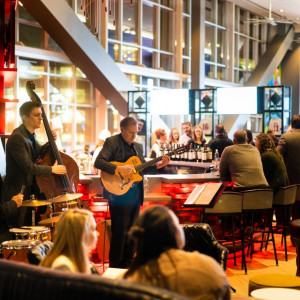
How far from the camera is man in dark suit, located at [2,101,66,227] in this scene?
4.89 metres

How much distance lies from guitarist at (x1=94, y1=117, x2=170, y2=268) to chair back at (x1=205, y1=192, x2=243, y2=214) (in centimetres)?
96

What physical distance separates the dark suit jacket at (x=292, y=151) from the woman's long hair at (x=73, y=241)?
222 inches

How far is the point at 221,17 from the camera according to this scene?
20.8 m

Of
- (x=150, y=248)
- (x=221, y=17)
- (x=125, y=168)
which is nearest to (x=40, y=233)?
(x=125, y=168)

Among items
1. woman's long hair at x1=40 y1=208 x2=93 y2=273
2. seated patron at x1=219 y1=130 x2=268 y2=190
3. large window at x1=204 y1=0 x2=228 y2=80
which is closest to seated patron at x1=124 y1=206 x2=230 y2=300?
woman's long hair at x1=40 y1=208 x2=93 y2=273

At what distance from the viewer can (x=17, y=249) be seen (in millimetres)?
4098

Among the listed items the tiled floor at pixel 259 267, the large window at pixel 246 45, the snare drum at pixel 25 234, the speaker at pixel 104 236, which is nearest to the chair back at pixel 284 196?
the tiled floor at pixel 259 267

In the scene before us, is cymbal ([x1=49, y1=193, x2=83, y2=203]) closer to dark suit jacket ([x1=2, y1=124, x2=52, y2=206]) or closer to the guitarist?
dark suit jacket ([x1=2, y1=124, x2=52, y2=206])

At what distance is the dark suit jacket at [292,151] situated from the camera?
25.9ft

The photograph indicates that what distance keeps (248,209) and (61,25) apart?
7.74 m

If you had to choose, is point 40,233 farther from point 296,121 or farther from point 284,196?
point 296,121

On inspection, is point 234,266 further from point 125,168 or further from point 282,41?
point 282,41

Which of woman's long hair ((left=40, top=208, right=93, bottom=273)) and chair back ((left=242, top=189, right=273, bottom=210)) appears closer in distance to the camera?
woman's long hair ((left=40, top=208, right=93, bottom=273))

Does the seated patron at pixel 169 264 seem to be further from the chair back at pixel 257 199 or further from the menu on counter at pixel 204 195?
the chair back at pixel 257 199
